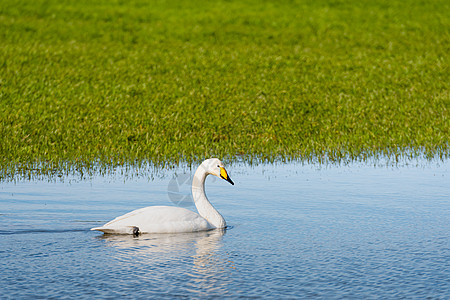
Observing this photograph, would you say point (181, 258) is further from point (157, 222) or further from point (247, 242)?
point (157, 222)

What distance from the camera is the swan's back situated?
32.3 feet

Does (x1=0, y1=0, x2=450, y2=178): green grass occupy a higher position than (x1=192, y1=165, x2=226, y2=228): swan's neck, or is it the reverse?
(x1=0, y1=0, x2=450, y2=178): green grass

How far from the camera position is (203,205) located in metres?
10.7

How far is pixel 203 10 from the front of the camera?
48.7 metres

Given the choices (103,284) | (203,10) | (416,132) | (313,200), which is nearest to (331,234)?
(313,200)

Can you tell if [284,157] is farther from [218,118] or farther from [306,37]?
[306,37]

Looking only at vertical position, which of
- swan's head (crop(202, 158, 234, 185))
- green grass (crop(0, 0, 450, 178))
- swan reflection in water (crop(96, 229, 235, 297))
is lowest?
swan reflection in water (crop(96, 229, 235, 297))

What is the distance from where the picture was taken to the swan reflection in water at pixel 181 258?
777cm

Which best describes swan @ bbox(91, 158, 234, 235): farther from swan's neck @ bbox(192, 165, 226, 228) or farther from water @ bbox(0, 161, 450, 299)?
water @ bbox(0, 161, 450, 299)

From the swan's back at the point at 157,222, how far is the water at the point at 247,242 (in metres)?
0.14

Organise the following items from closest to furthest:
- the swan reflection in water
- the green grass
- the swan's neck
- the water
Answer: the water
the swan reflection in water
the swan's neck
the green grass

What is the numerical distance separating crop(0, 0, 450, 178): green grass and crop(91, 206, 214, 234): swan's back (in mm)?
5454

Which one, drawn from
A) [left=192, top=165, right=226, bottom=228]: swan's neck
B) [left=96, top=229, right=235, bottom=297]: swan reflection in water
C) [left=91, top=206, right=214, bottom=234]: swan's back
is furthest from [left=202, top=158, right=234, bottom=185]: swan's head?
[left=96, top=229, right=235, bottom=297]: swan reflection in water

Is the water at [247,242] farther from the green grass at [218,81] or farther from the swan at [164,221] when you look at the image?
the green grass at [218,81]
